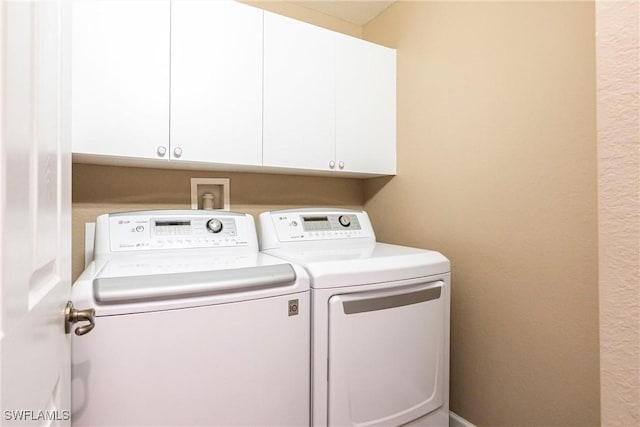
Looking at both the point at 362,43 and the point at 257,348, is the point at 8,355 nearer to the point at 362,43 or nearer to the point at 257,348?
the point at 257,348

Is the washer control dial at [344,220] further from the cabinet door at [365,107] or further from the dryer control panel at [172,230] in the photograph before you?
the dryer control panel at [172,230]

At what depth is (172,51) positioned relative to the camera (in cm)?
136

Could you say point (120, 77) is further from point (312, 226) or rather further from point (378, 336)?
point (378, 336)

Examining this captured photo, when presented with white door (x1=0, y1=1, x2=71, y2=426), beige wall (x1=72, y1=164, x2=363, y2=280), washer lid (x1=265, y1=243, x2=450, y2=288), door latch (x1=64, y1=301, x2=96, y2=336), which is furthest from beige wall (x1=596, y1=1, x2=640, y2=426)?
beige wall (x1=72, y1=164, x2=363, y2=280)

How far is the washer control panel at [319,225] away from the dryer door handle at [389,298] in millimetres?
556

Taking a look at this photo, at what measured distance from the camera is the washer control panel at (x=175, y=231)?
1.39m

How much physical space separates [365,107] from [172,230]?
3.82 feet

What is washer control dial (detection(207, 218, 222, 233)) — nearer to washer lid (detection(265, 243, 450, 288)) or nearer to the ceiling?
washer lid (detection(265, 243, 450, 288))

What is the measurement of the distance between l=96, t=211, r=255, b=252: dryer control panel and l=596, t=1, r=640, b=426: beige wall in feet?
4.31

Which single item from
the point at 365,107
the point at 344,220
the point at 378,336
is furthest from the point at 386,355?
the point at 365,107

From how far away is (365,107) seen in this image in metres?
1.86

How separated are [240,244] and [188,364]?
2.27 feet

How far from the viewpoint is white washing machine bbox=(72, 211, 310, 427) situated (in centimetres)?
87

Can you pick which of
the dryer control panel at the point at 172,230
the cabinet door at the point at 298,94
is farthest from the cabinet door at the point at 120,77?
the cabinet door at the point at 298,94
